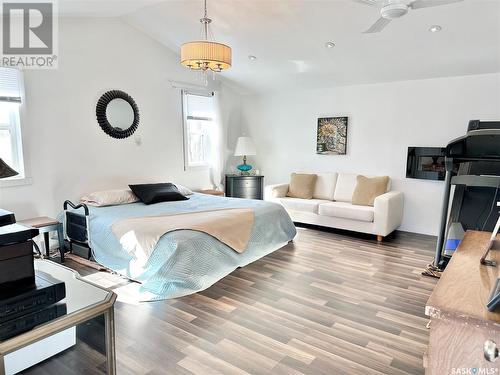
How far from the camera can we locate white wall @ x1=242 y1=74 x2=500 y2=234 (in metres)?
4.39

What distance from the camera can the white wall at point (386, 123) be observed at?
4.39 meters

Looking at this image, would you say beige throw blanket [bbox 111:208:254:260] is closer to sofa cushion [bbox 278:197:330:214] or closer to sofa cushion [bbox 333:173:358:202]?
sofa cushion [bbox 278:197:330:214]

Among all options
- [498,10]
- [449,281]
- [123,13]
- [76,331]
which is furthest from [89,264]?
[498,10]

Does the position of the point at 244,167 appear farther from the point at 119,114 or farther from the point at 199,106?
the point at 119,114

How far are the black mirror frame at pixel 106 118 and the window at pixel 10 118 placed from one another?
0.93 metres

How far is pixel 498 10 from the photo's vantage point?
9.82 ft

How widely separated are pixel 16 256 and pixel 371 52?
166 inches

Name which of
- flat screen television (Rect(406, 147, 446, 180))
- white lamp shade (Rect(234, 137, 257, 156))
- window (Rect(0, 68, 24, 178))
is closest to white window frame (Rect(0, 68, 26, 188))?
window (Rect(0, 68, 24, 178))

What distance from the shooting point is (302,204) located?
509cm

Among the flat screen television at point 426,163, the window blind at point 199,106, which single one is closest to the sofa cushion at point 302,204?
the flat screen television at point 426,163

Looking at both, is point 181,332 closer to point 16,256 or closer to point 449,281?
point 16,256

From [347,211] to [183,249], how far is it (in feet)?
8.75

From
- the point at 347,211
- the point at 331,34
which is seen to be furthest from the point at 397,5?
the point at 347,211

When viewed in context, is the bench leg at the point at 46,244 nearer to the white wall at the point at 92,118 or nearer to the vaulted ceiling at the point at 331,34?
the white wall at the point at 92,118
